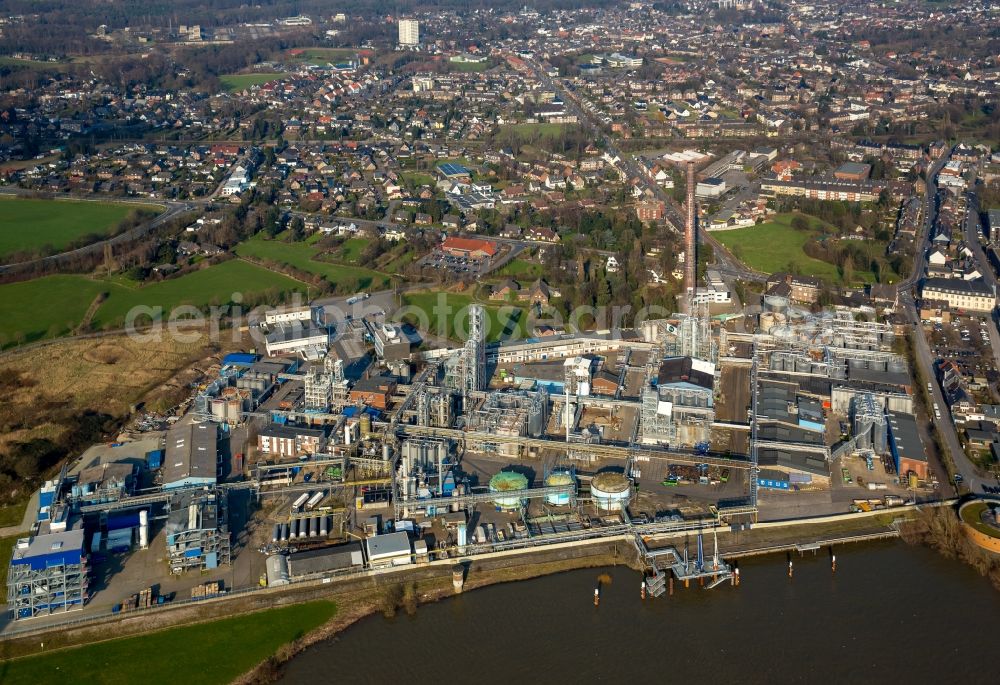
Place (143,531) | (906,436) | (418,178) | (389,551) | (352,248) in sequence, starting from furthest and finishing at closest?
(418,178)
(352,248)
(906,436)
(143,531)
(389,551)

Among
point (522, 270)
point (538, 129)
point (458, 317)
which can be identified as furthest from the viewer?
point (538, 129)

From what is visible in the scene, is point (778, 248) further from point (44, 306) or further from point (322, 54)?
point (322, 54)

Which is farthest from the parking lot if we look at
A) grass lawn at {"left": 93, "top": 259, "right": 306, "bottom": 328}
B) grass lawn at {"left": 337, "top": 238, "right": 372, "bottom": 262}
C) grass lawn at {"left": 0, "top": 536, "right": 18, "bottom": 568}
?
grass lawn at {"left": 0, "top": 536, "right": 18, "bottom": 568}

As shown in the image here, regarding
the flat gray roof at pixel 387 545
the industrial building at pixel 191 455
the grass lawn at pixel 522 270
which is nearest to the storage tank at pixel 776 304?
the grass lawn at pixel 522 270

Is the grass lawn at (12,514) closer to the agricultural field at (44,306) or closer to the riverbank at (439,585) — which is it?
the riverbank at (439,585)

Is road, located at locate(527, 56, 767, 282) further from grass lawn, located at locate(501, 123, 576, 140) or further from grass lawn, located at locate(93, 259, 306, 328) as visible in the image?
grass lawn, located at locate(93, 259, 306, 328)

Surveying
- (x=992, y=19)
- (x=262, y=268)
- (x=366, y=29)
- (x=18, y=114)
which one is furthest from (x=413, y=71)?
(x=992, y=19)

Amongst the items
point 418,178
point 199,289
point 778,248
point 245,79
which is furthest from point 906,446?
point 245,79
